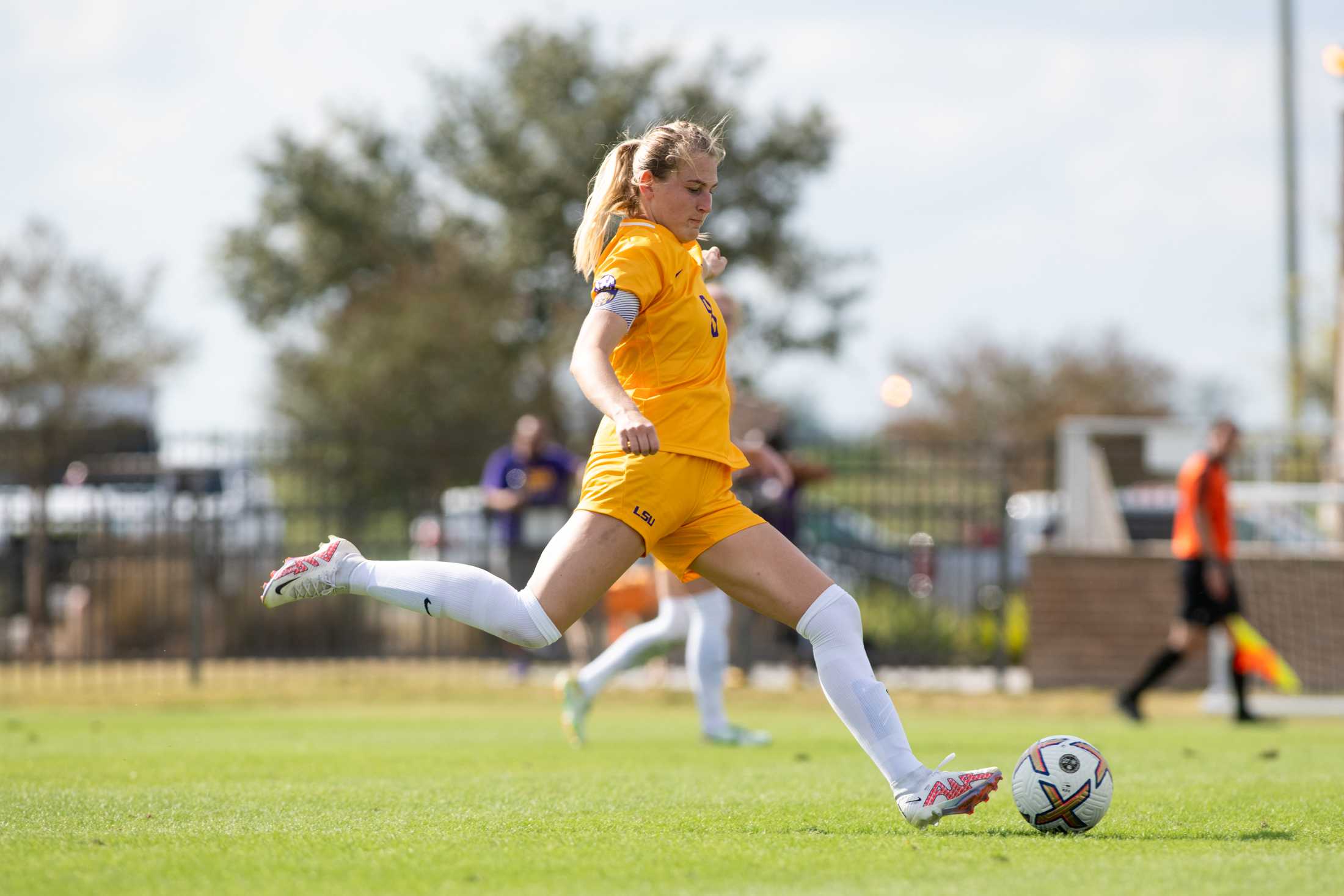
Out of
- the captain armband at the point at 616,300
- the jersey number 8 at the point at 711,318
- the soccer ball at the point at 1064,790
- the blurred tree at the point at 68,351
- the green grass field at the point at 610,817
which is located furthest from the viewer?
the blurred tree at the point at 68,351

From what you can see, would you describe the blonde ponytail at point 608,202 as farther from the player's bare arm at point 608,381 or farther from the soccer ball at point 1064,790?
the soccer ball at point 1064,790

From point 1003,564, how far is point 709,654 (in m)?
6.45

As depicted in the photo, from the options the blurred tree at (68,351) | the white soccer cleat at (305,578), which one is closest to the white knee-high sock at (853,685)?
the white soccer cleat at (305,578)

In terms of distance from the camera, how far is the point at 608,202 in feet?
17.7

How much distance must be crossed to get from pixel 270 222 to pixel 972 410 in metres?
24.1

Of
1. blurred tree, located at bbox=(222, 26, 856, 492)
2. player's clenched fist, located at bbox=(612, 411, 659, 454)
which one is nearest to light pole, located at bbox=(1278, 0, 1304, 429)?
blurred tree, located at bbox=(222, 26, 856, 492)

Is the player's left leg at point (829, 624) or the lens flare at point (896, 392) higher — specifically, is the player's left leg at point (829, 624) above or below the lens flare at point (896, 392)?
below

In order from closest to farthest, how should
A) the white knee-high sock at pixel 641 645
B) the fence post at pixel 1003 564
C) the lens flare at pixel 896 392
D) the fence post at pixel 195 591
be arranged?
the white knee-high sock at pixel 641 645 < the fence post at pixel 1003 564 < the fence post at pixel 195 591 < the lens flare at pixel 896 392

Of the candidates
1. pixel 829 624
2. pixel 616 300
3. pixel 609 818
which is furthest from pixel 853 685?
pixel 616 300

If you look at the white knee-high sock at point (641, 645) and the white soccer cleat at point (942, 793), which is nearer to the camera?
the white soccer cleat at point (942, 793)

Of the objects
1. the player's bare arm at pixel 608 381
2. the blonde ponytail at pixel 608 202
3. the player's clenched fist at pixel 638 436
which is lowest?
the player's clenched fist at pixel 638 436

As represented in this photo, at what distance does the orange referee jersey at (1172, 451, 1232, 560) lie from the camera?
1155cm

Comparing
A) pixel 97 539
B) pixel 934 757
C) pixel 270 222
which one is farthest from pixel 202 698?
pixel 270 222

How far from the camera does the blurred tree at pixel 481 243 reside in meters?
30.6
